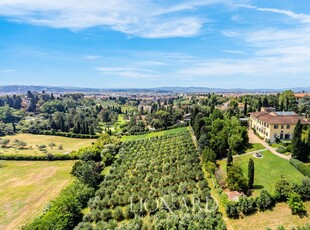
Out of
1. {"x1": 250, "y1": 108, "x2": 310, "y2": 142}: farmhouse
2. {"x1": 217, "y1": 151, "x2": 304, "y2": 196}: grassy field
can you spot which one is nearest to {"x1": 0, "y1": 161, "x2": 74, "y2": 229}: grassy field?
{"x1": 217, "y1": 151, "x2": 304, "y2": 196}: grassy field

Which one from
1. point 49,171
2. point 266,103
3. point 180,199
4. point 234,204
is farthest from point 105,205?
point 266,103

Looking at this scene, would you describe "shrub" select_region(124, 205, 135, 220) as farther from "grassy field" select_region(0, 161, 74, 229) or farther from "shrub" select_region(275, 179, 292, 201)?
"shrub" select_region(275, 179, 292, 201)

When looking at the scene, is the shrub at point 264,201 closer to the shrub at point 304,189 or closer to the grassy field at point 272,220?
the grassy field at point 272,220

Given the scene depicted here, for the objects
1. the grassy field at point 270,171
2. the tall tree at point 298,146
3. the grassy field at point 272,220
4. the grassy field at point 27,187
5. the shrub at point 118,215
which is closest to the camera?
the grassy field at point 272,220

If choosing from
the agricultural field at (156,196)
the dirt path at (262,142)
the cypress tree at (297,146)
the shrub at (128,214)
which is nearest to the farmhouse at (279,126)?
the dirt path at (262,142)

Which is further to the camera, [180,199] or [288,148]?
→ [288,148]

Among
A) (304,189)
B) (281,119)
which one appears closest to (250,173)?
(304,189)

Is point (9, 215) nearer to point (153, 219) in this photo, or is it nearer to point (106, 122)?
point (153, 219)
